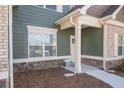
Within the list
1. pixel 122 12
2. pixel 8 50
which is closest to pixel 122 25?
pixel 122 12

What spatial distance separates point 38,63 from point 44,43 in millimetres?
1425

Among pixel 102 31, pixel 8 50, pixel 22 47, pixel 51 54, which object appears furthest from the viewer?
pixel 51 54

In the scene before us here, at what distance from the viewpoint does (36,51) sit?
8578 millimetres

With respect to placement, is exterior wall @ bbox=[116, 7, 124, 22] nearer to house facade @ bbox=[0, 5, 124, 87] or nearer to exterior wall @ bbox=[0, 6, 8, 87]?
house facade @ bbox=[0, 5, 124, 87]

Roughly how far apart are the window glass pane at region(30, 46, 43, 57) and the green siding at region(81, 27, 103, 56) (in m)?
3.60

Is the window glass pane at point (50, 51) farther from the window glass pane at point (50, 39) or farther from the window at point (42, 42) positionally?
the window glass pane at point (50, 39)

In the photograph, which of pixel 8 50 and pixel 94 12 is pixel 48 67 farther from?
pixel 8 50

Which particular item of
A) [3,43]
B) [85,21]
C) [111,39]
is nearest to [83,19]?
[85,21]

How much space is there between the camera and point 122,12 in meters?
9.58

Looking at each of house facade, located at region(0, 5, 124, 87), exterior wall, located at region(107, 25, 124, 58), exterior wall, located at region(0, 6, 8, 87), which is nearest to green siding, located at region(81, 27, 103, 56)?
house facade, located at region(0, 5, 124, 87)

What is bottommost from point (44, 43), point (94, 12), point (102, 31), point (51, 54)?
point (51, 54)

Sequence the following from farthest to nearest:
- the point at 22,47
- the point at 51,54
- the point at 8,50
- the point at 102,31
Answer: the point at 51,54 < the point at 102,31 < the point at 22,47 < the point at 8,50

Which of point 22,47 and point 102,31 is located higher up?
point 102,31

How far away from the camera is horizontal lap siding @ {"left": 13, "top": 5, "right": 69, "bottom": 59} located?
7.72 metres
